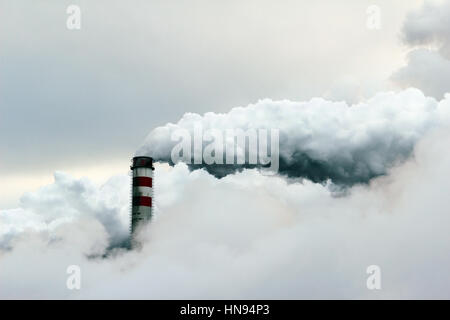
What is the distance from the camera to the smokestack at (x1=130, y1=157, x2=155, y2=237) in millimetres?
87375

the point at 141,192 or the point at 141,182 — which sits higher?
the point at 141,182

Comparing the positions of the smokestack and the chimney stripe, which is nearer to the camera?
the smokestack

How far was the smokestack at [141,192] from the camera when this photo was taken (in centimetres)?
8738

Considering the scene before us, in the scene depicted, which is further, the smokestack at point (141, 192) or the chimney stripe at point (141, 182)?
the chimney stripe at point (141, 182)

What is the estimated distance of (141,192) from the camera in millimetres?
87625

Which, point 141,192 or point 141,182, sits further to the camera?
point 141,182
